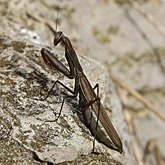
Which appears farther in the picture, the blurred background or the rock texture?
the blurred background

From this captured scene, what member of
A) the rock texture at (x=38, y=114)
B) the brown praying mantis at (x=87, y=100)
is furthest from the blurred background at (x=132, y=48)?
the brown praying mantis at (x=87, y=100)

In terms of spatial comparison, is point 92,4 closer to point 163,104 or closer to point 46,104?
point 163,104

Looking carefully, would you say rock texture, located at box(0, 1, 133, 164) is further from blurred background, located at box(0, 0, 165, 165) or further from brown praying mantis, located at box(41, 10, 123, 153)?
blurred background, located at box(0, 0, 165, 165)

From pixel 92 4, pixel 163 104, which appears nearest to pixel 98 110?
pixel 163 104

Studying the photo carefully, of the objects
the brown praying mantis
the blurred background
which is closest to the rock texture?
the brown praying mantis

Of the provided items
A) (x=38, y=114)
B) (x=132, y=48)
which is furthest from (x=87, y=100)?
(x=132, y=48)

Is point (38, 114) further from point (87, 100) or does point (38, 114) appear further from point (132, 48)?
point (132, 48)
